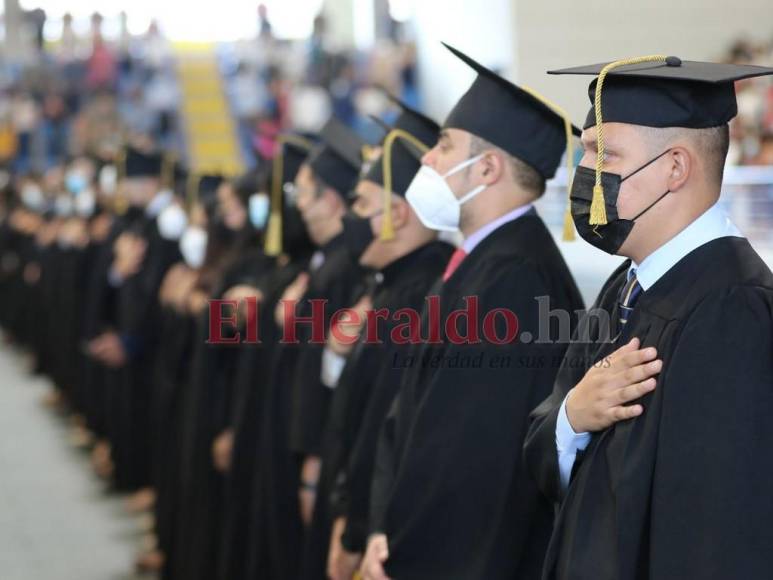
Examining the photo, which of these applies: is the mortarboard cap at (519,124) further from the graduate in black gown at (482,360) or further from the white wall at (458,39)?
the white wall at (458,39)

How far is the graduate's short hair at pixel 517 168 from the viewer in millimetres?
3121

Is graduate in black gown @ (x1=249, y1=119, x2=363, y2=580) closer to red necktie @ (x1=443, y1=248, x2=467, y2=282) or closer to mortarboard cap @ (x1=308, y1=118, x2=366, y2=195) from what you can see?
mortarboard cap @ (x1=308, y1=118, x2=366, y2=195)

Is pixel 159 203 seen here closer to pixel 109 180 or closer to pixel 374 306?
pixel 109 180

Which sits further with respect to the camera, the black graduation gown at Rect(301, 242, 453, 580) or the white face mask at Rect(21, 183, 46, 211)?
the white face mask at Rect(21, 183, 46, 211)

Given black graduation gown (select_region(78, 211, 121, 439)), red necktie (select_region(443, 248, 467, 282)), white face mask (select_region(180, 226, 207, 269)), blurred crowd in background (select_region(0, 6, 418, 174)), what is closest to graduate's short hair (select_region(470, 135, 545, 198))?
red necktie (select_region(443, 248, 467, 282))

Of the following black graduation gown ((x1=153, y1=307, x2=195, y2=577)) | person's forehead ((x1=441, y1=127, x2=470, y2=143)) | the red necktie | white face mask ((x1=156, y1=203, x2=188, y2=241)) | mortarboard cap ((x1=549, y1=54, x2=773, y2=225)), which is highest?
mortarboard cap ((x1=549, y1=54, x2=773, y2=225))

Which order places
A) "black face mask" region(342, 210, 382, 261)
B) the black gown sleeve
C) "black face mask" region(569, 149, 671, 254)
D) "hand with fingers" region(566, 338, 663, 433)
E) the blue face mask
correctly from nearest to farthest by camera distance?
the black gown sleeve
"hand with fingers" region(566, 338, 663, 433)
"black face mask" region(569, 149, 671, 254)
"black face mask" region(342, 210, 382, 261)
the blue face mask

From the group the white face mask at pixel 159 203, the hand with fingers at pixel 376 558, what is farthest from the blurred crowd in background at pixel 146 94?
the hand with fingers at pixel 376 558

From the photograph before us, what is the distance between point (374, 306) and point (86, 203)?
6.51m

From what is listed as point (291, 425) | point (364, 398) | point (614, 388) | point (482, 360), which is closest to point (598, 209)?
point (614, 388)

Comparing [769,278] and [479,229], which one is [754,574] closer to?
[769,278]

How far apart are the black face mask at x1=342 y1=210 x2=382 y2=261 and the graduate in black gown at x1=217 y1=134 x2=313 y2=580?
3.58ft

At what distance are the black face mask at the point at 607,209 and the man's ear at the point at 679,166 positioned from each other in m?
0.02

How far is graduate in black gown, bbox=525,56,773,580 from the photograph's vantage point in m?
1.96
